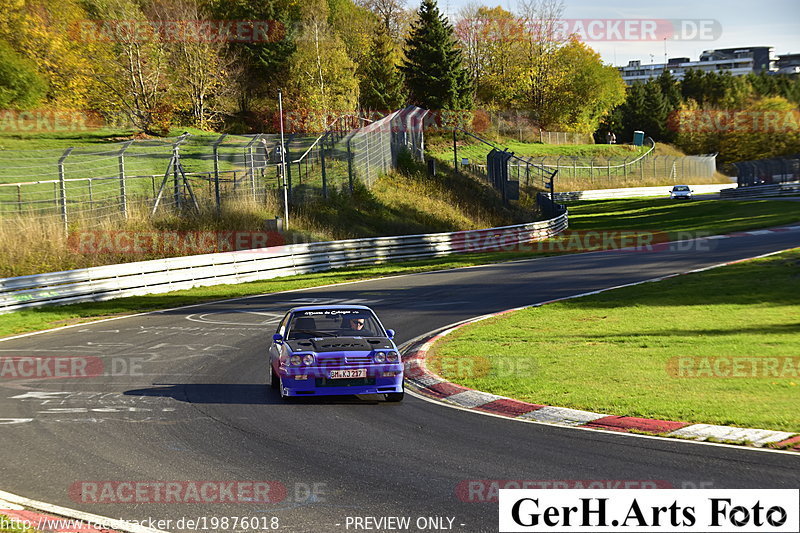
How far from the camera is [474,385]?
482 inches

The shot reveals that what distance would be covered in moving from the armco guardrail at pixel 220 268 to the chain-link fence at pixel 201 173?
4.50m

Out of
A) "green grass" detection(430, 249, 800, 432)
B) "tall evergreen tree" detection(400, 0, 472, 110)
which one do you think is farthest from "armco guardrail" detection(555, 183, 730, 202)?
"green grass" detection(430, 249, 800, 432)

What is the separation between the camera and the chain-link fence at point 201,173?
103 feet

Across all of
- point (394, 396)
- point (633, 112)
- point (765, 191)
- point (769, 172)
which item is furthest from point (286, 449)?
point (633, 112)

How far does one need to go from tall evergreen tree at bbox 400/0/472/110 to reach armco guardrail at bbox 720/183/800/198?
3324cm

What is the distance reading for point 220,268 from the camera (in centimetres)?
2750

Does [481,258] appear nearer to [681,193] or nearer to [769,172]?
[681,193]

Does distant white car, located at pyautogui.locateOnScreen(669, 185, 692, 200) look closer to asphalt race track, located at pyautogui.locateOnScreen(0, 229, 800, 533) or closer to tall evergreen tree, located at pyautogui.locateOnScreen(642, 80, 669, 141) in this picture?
asphalt race track, located at pyautogui.locateOnScreen(0, 229, 800, 533)

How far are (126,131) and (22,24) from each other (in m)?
10.5

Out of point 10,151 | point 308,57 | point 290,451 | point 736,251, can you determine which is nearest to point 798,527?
point 290,451

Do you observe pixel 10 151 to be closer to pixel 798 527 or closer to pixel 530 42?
pixel 798 527

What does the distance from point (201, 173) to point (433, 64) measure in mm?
60717

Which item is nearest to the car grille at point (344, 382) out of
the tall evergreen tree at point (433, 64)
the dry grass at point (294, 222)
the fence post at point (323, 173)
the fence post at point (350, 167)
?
the dry grass at point (294, 222)

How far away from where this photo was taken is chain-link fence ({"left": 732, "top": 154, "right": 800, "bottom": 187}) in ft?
244
